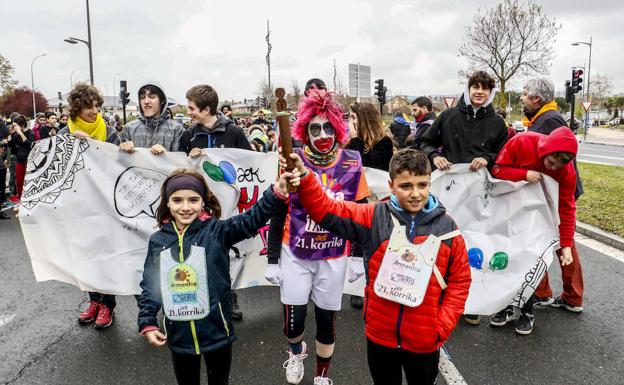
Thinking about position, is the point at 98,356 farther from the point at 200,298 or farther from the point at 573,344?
the point at 573,344

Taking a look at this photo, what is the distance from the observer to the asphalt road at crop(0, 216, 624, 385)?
124 inches

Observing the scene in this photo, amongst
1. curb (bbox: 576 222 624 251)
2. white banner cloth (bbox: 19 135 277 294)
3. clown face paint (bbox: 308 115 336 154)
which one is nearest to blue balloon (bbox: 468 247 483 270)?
clown face paint (bbox: 308 115 336 154)

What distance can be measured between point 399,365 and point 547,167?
1963 millimetres

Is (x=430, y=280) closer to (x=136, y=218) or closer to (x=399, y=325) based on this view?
(x=399, y=325)

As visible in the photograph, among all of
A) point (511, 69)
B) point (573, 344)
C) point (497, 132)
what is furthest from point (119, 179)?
point (511, 69)

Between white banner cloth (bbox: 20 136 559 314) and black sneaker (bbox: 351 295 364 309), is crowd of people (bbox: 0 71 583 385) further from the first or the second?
white banner cloth (bbox: 20 136 559 314)

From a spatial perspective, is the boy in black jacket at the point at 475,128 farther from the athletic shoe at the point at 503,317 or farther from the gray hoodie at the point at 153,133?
the gray hoodie at the point at 153,133

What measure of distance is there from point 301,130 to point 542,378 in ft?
7.49

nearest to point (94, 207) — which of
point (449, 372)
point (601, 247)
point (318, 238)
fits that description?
point (318, 238)

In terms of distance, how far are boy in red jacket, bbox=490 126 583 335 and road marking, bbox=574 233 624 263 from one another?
2.76 meters

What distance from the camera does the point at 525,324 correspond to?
3.77 m

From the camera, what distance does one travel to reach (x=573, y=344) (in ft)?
11.7

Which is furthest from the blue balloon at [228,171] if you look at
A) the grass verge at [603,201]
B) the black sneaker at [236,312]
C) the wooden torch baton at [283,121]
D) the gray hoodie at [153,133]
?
the grass verge at [603,201]

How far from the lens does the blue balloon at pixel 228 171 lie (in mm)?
4020
